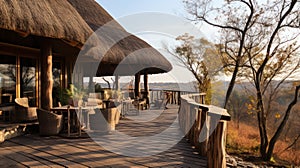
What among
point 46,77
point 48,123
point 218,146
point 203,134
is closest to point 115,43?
point 46,77

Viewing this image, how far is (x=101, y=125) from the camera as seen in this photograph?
4648mm

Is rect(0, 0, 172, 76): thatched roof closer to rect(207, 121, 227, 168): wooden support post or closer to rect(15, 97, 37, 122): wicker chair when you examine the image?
rect(15, 97, 37, 122): wicker chair

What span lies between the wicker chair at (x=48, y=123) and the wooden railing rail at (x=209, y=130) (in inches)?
99.3

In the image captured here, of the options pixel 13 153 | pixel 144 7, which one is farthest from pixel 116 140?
pixel 144 7

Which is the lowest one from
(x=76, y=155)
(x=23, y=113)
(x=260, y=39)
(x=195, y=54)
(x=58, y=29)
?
(x=76, y=155)

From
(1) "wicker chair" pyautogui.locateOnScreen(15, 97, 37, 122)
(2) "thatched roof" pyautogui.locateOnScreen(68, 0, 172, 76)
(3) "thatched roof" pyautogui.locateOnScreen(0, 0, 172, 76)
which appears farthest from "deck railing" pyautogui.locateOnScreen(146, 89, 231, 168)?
(2) "thatched roof" pyautogui.locateOnScreen(68, 0, 172, 76)

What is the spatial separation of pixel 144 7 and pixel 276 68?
709 centimetres

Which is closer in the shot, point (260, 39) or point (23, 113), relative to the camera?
point (23, 113)

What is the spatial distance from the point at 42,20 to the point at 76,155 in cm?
243

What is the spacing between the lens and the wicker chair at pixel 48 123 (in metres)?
4.23

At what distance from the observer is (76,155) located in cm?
331

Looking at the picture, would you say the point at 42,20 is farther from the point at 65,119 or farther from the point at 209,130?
the point at 209,130

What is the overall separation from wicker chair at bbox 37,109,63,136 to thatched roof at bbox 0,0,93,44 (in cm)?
145

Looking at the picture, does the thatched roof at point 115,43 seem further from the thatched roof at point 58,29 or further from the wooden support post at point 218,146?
the wooden support post at point 218,146
